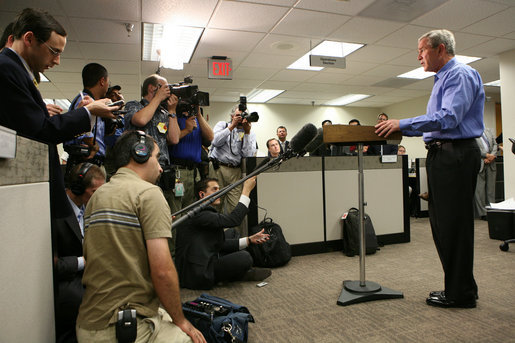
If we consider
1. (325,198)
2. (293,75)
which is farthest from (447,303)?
(293,75)

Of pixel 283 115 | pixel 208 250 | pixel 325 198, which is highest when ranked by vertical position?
pixel 283 115

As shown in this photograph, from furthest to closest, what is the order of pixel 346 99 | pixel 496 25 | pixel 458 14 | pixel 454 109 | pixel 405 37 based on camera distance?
pixel 346 99 < pixel 405 37 < pixel 496 25 < pixel 458 14 < pixel 454 109

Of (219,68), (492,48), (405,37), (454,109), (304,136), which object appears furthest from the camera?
(219,68)

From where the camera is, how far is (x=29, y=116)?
3.25ft

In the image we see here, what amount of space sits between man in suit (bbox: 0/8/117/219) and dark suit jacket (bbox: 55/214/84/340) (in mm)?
148

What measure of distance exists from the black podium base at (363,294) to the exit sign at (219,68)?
3.70m

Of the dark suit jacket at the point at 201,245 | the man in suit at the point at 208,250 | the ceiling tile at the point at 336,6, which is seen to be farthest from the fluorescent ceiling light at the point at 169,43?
the dark suit jacket at the point at 201,245

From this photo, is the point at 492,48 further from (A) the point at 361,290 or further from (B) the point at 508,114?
(A) the point at 361,290

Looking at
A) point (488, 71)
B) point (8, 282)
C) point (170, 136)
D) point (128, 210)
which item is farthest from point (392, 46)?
point (8, 282)

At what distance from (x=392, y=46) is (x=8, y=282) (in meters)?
5.01

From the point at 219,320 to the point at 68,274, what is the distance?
60 centimetres

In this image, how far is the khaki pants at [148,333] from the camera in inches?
36.0

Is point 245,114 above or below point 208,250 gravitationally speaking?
above

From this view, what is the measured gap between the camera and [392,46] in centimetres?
462
